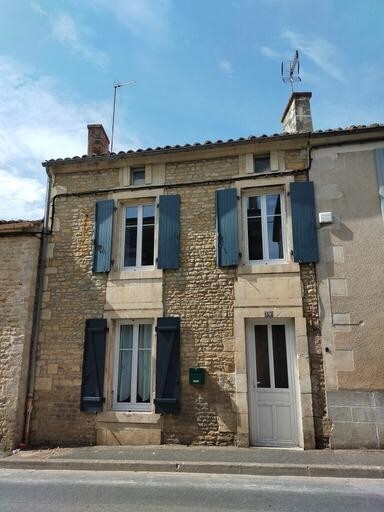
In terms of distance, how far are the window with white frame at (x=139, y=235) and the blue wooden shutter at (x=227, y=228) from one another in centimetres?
137

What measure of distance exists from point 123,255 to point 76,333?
1.74 m

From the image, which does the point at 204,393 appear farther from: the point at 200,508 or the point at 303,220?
the point at 303,220

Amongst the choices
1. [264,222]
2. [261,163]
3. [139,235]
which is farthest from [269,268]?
[139,235]

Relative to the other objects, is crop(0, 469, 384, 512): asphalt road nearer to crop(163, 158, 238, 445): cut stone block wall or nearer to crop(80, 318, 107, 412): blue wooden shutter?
crop(163, 158, 238, 445): cut stone block wall

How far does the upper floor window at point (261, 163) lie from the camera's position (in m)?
7.63

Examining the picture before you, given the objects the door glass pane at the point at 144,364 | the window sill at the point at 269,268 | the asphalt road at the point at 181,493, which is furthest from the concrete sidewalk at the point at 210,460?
the window sill at the point at 269,268

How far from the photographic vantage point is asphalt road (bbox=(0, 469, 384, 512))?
4258 millimetres

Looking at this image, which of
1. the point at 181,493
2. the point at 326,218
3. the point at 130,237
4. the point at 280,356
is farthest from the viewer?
the point at 130,237

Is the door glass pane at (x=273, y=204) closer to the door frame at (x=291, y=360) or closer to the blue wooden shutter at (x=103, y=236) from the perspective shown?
the door frame at (x=291, y=360)

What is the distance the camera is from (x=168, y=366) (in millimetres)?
6941

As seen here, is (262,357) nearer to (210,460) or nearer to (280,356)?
(280,356)

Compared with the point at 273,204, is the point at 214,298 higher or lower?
lower

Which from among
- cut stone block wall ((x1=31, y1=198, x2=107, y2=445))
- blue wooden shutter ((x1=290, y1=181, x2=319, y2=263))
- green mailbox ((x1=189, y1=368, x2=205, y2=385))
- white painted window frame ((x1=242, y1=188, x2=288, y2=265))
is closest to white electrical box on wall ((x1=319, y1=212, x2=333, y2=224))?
blue wooden shutter ((x1=290, y1=181, x2=319, y2=263))

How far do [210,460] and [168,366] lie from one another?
1736 millimetres
